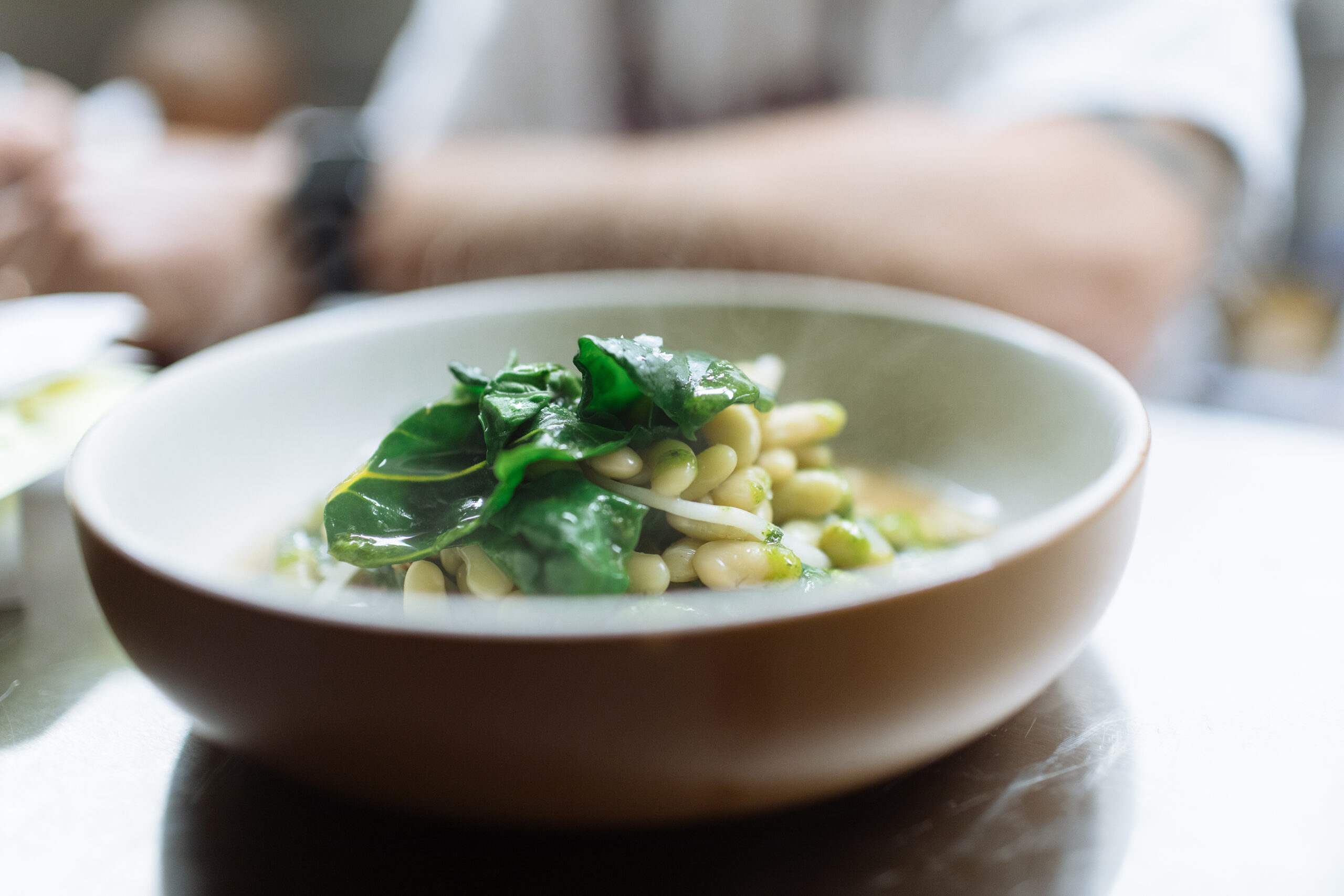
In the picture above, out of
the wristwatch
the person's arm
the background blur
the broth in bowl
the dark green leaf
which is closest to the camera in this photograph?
the broth in bowl

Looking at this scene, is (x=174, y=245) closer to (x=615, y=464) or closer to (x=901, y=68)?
(x=615, y=464)

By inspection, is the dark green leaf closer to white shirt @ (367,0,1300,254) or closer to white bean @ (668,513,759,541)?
white bean @ (668,513,759,541)

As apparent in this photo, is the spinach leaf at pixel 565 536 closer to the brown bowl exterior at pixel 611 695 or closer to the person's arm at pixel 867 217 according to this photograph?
the brown bowl exterior at pixel 611 695

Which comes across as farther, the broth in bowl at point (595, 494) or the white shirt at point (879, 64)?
the white shirt at point (879, 64)

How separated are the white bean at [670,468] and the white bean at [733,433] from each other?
37mm

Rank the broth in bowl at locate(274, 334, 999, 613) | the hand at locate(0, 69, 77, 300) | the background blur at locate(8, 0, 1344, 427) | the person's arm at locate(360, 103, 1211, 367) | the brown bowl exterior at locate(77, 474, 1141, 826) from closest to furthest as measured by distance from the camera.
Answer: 1. the brown bowl exterior at locate(77, 474, 1141, 826)
2. the broth in bowl at locate(274, 334, 999, 613)
3. the person's arm at locate(360, 103, 1211, 367)
4. the hand at locate(0, 69, 77, 300)
5. the background blur at locate(8, 0, 1344, 427)

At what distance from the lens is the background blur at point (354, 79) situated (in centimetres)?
285

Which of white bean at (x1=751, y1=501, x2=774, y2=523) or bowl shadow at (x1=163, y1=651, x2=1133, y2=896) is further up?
white bean at (x1=751, y1=501, x2=774, y2=523)

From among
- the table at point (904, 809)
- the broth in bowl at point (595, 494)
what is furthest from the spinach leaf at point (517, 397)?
the table at point (904, 809)

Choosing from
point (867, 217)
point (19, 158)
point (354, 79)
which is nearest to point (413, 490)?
point (867, 217)

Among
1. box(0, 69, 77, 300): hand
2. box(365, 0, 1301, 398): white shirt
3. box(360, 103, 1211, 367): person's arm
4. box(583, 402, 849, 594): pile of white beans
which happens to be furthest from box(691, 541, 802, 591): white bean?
box(0, 69, 77, 300): hand

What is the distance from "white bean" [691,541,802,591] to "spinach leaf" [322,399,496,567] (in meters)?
0.13

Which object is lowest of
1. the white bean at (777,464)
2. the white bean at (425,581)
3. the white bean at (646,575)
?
the white bean at (425,581)

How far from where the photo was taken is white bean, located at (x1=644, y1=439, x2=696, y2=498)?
51 centimetres
